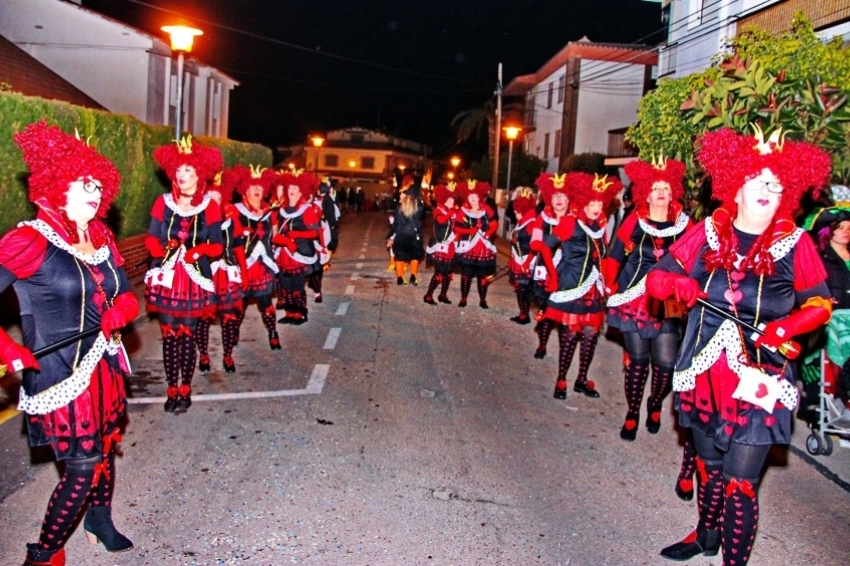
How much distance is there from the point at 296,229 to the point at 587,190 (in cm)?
425

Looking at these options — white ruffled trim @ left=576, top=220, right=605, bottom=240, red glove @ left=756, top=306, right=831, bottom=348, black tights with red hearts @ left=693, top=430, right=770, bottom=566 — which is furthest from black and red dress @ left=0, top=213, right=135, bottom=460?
white ruffled trim @ left=576, top=220, right=605, bottom=240

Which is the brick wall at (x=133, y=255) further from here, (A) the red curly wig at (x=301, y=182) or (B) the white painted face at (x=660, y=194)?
(B) the white painted face at (x=660, y=194)

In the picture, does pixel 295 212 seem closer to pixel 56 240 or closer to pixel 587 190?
pixel 587 190

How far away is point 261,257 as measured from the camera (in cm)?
944

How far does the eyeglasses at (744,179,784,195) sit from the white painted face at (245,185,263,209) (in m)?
6.27

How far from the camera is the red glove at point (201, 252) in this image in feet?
21.6

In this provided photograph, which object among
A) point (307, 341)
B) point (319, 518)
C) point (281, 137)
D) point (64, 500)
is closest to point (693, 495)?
point (319, 518)

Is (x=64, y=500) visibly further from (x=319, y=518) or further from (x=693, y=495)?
(x=693, y=495)

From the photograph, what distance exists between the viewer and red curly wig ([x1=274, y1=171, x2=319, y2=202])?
10649mm

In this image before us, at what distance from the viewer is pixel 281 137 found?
68.1m

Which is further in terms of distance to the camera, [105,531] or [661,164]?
[661,164]

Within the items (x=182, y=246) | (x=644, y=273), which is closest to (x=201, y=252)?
(x=182, y=246)

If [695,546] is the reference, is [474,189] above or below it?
above

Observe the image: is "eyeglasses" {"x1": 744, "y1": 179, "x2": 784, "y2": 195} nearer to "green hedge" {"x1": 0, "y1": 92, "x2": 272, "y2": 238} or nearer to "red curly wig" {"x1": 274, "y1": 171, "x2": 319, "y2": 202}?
"red curly wig" {"x1": 274, "y1": 171, "x2": 319, "y2": 202}
